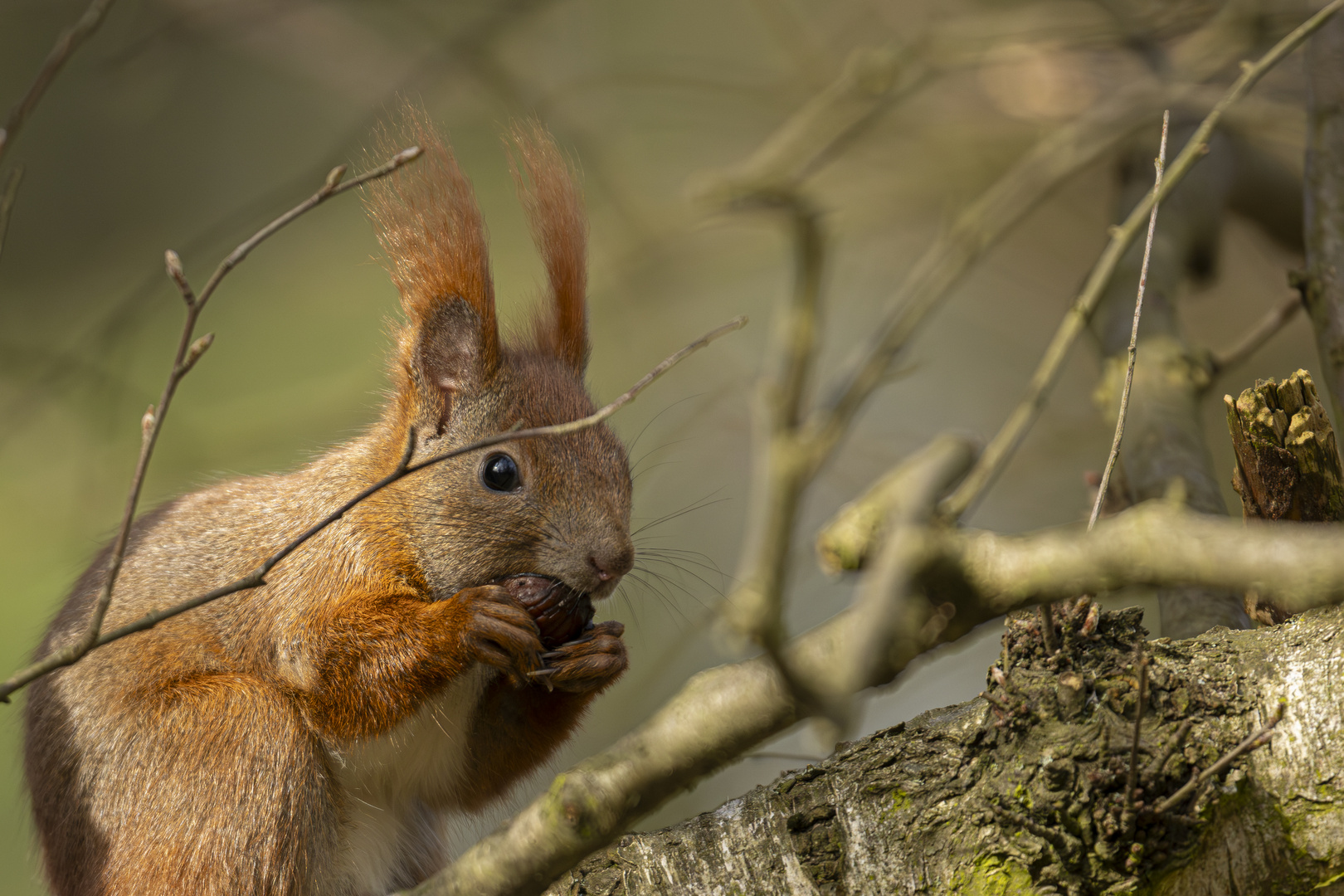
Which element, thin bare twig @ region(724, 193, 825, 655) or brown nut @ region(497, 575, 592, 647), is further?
brown nut @ region(497, 575, 592, 647)

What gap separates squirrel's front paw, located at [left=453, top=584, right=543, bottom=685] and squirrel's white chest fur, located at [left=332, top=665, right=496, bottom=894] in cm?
15

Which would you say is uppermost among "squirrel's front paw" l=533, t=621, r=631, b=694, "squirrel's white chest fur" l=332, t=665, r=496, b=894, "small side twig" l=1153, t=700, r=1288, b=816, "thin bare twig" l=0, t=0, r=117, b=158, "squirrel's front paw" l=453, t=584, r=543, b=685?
"thin bare twig" l=0, t=0, r=117, b=158

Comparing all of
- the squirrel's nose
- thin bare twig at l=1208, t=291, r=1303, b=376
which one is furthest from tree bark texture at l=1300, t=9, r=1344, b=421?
the squirrel's nose

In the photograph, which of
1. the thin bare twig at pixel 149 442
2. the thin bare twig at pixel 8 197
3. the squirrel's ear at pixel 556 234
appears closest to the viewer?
the thin bare twig at pixel 149 442

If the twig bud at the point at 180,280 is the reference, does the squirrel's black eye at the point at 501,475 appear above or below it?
below

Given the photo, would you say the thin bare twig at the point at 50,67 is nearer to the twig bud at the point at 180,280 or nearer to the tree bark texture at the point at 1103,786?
the twig bud at the point at 180,280

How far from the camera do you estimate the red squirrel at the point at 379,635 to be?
1.85 meters

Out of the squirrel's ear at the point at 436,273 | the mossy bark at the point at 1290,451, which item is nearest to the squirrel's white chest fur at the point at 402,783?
the squirrel's ear at the point at 436,273

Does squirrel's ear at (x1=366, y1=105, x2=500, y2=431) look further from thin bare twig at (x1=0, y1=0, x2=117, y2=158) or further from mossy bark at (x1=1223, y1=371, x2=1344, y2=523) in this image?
mossy bark at (x1=1223, y1=371, x2=1344, y2=523)

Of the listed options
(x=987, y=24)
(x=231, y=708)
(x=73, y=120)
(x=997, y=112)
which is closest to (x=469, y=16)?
(x=73, y=120)

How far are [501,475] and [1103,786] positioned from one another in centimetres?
129

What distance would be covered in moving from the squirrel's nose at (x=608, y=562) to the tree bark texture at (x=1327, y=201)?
1343 mm

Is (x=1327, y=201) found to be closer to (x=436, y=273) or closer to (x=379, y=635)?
(x=436, y=273)

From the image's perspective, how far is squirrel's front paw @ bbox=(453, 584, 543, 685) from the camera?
71.2 inches
